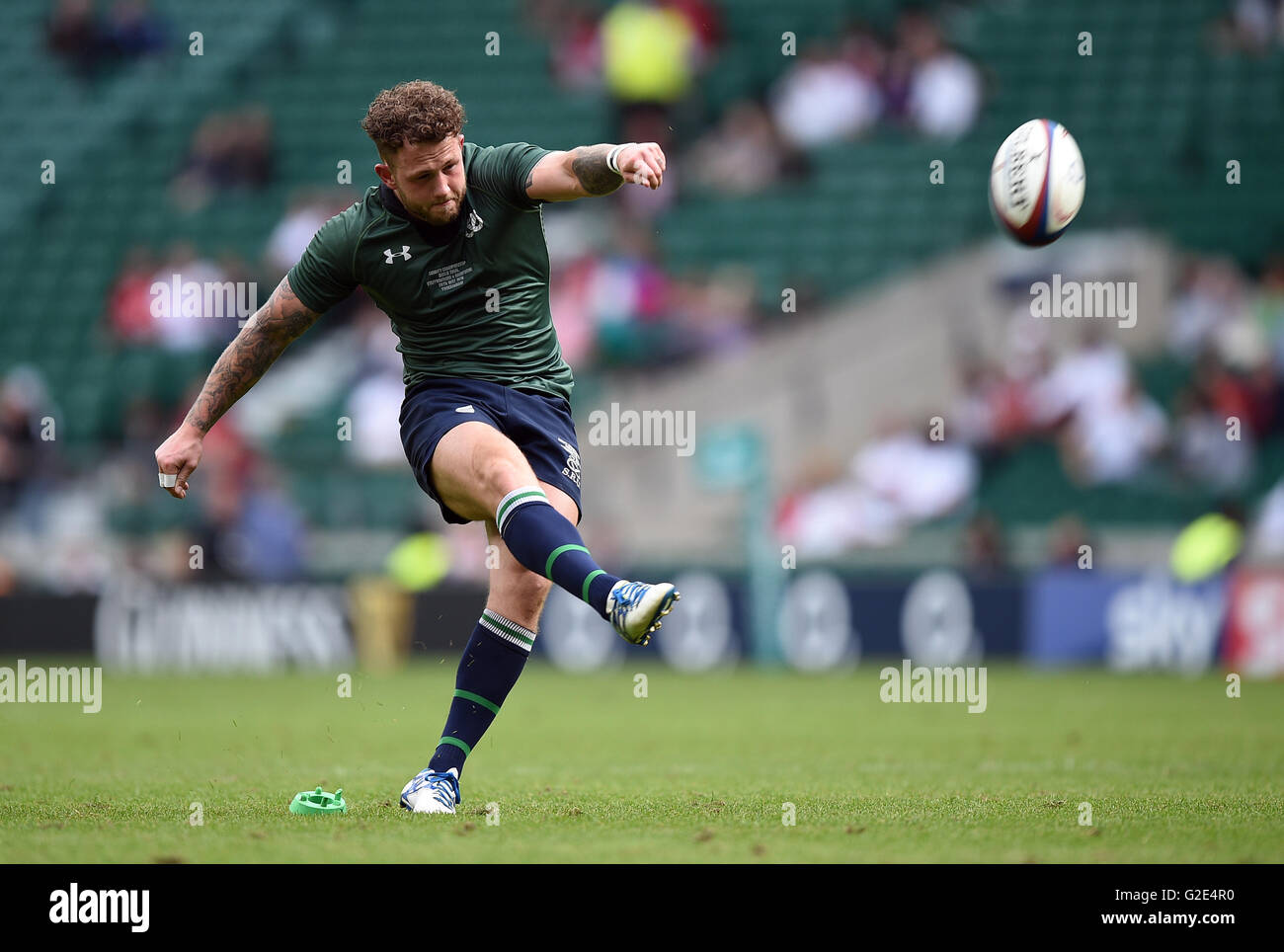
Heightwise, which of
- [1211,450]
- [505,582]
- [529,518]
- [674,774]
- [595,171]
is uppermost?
[595,171]

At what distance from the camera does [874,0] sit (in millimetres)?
21094

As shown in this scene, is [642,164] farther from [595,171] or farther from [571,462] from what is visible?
[571,462]

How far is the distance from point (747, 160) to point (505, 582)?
1457 centimetres

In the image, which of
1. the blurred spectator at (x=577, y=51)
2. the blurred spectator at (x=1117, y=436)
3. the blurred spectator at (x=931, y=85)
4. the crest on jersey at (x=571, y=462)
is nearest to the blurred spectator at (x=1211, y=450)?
the blurred spectator at (x=1117, y=436)

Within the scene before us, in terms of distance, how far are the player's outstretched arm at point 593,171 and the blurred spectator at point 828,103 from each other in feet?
48.5

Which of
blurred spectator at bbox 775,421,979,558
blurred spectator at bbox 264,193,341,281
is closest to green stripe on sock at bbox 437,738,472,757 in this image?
blurred spectator at bbox 775,421,979,558

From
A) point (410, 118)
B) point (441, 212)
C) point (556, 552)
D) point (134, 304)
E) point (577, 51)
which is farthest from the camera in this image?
point (577, 51)

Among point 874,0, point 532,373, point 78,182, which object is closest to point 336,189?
point 78,182

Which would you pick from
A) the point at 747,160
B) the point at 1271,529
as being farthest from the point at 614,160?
the point at 747,160

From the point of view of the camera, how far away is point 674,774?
24.2 ft

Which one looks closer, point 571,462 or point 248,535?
point 571,462

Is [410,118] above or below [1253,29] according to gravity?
below

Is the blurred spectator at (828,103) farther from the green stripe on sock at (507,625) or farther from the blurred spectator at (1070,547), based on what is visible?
the green stripe on sock at (507,625)

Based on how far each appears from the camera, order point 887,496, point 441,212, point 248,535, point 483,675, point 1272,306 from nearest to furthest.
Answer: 1. point 441,212
2. point 483,675
3. point 248,535
4. point 1272,306
5. point 887,496
